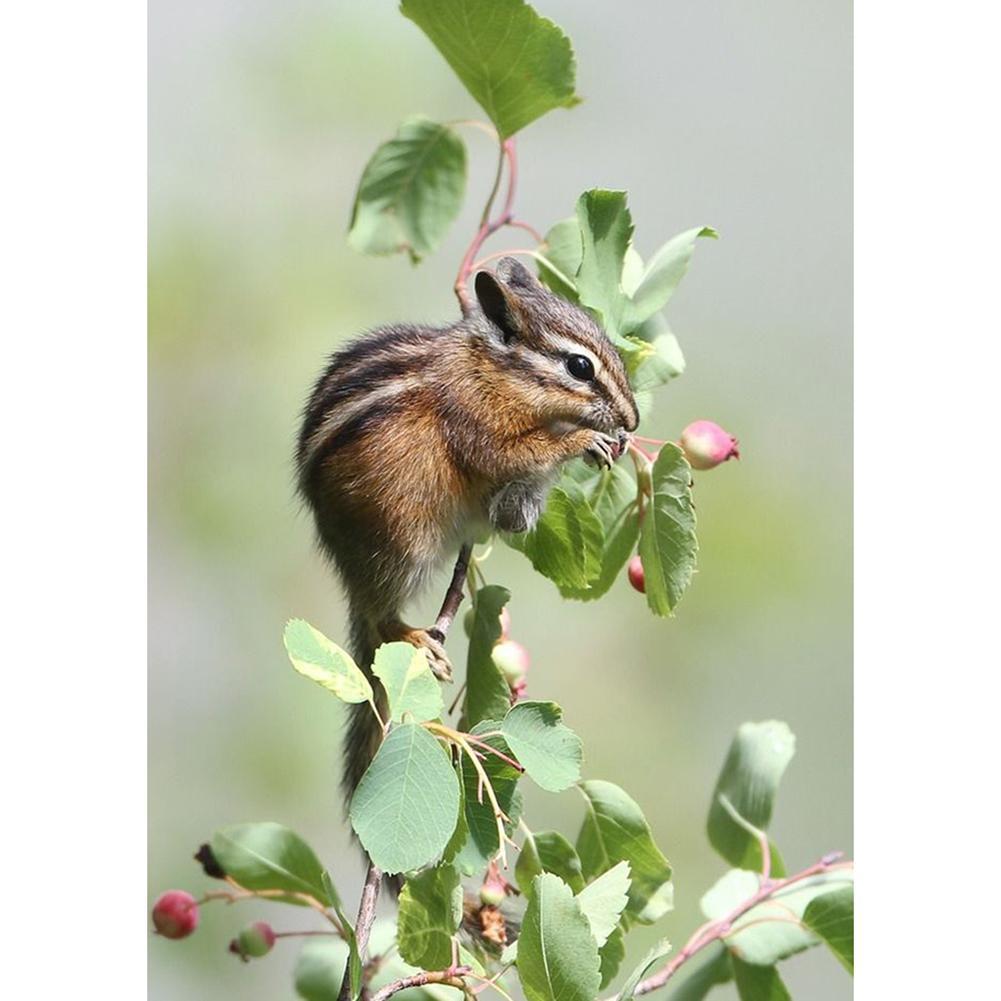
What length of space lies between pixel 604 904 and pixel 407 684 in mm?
164

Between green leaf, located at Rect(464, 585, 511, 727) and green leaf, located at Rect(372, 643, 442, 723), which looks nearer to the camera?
green leaf, located at Rect(372, 643, 442, 723)

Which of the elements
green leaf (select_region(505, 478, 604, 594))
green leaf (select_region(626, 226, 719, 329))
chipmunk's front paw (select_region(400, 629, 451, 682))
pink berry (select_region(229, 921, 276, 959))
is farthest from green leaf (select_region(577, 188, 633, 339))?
pink berry (select_region(229, 921, 276, 959))

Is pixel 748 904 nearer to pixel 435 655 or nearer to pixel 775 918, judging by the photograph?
pixel 775 918

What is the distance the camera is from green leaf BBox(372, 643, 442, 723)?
0.58 meters

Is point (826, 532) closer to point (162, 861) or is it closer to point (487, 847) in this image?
point (162, 861)

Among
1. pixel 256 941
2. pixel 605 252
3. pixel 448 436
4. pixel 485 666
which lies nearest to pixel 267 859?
pixel 256 941

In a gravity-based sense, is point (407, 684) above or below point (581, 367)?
below

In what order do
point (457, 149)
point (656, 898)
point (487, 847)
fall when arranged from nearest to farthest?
point (487, 847)
point (656, 898)
point (457, 149)

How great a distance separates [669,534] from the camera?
0.75 m

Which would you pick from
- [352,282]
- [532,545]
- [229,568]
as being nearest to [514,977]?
[532,545]

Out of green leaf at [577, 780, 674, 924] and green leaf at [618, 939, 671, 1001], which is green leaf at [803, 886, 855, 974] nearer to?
green leaf at [577, 780, 674, 924]

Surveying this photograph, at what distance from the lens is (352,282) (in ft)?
5.20

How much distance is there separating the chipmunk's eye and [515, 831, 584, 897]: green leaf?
0.91ft
